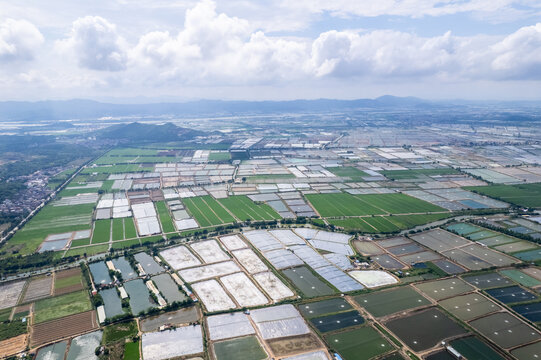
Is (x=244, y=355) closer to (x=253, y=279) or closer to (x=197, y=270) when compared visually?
(x=253, y=279)

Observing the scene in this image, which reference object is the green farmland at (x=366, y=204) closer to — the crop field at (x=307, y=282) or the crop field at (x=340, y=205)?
the crop field at (x=340, y=205)

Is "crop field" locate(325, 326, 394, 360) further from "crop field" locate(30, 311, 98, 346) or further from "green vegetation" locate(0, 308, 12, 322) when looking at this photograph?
"green vegetation" locate(0, 308, 12, 322)

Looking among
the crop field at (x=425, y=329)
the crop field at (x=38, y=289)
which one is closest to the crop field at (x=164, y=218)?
the crop field at (x=38, y=289)

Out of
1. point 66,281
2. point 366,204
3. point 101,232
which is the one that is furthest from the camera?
point 366,204

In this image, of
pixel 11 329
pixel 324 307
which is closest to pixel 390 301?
pixel 324 307

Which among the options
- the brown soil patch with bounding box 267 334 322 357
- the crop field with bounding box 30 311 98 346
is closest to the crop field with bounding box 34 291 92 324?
the crop field with bounding box 30 311 98 346

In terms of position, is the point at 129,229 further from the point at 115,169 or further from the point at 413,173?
the point at 413,173

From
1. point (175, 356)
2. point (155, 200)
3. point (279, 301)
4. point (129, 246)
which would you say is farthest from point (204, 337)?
point (155, 200)
